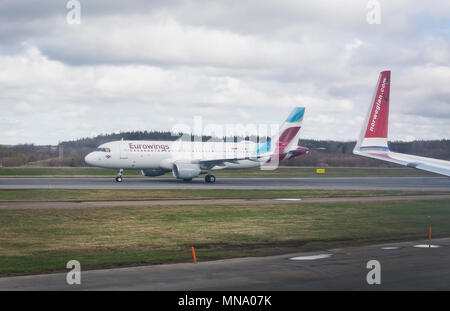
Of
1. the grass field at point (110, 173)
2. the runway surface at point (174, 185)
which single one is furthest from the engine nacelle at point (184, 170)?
the grass field at point (110, 173)

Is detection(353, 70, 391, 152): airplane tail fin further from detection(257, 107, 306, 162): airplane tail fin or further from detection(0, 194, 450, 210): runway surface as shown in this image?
detection(257, 107, 306, 162): airplane tail fin

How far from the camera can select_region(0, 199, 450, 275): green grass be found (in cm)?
1831

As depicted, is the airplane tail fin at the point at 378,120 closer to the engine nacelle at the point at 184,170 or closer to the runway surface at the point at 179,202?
the runway surface at the point at 179,202

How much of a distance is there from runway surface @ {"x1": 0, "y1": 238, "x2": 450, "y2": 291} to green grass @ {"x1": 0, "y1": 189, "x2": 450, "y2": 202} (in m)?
21.9

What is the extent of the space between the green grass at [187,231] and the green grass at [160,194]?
6.65m

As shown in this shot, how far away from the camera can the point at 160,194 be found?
40.8 m

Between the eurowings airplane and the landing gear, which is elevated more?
the eurowings airplane

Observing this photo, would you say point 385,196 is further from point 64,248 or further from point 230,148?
point 64,248

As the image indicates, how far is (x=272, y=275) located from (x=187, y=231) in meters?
9.78

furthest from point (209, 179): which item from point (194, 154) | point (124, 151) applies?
point (124, 151)

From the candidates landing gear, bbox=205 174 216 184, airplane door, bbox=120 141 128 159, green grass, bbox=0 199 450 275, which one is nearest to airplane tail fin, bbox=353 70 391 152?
green grass, bbox=0 199 450 275

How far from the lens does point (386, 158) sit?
1250 centimetres
